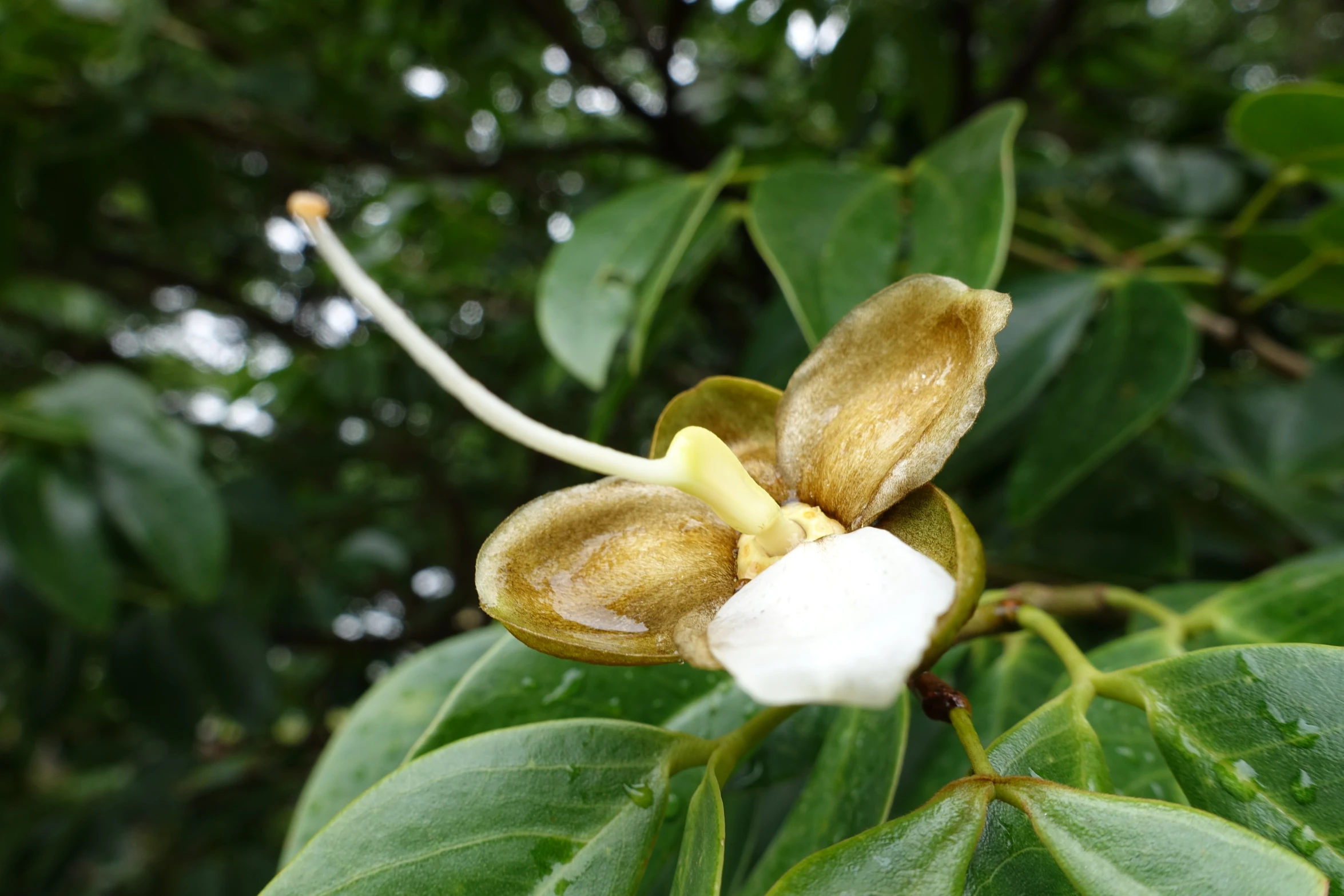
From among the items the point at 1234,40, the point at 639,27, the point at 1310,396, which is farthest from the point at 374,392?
the point at 1234,40

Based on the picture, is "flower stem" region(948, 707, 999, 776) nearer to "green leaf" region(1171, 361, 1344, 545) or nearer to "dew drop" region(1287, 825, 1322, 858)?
"dew drop" region(1287, 825, 1322, 858)

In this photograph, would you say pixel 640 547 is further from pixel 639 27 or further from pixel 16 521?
pixel 639 27

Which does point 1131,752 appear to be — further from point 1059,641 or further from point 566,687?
point 566,687

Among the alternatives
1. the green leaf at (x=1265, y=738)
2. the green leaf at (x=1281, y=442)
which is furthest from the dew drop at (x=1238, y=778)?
the green leaf at (x=1281, y=442)

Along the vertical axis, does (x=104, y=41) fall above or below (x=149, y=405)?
above

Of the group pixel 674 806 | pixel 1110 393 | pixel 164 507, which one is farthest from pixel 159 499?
pixel 1110 393

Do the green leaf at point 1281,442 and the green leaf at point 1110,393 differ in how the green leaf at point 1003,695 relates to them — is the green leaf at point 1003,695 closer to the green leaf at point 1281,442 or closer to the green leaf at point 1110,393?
the green leaf at point 1110,393
